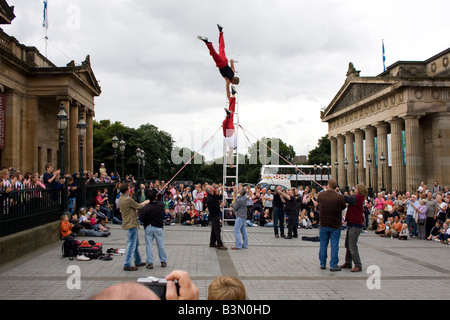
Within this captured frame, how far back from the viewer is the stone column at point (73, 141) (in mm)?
34562

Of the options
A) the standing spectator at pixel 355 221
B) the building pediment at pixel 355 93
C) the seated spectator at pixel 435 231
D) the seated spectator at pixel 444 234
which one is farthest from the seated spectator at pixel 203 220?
the building pediment at pixel 355 93

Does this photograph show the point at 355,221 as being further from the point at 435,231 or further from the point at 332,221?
the point at 435,231

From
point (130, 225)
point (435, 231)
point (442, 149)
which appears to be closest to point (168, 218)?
point (130, 225)

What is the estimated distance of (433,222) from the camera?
57.0 ft

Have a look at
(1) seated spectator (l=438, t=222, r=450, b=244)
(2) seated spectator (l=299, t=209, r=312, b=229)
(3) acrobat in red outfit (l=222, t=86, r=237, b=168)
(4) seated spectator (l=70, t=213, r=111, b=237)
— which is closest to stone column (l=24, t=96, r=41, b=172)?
(4) seated spectator (l=70, t=213, r=111, b=237)

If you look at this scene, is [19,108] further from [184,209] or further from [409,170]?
[409,170]

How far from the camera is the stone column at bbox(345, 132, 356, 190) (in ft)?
181

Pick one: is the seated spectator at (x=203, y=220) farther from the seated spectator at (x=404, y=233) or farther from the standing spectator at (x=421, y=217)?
the standing spectator at (x=421, y=217)

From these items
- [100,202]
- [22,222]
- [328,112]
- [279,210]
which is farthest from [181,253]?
[328,112]

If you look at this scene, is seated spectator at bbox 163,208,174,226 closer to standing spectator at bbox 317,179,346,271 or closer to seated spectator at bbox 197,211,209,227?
seated spectator at bbox 197,211,209,227

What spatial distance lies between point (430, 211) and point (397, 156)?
26566mm

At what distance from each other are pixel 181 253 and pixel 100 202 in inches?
329

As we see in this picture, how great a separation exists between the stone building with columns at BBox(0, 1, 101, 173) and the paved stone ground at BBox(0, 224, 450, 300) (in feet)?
59.0

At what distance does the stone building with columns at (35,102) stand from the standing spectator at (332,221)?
2098cm
